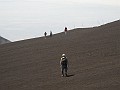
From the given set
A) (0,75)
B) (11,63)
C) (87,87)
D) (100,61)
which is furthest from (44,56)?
(87,87)

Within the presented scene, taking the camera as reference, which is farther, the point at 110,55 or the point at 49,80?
the point at 110,55

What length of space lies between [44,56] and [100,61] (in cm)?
1158

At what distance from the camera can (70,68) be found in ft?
103

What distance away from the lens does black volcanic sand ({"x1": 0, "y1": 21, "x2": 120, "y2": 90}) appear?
80.7 feet

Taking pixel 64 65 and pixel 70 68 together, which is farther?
pixel 70 68

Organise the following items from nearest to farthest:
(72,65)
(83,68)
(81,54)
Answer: (83,68) → (72,65) → (81,54)

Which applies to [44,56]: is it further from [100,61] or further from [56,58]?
[100,61]

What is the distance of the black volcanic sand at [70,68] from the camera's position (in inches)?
969

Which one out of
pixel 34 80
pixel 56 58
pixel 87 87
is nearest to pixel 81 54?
pixel 56 58

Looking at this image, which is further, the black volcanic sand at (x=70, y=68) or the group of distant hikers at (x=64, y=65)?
the group of distant hikers at (x=64, y=65)

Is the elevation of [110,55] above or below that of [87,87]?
above

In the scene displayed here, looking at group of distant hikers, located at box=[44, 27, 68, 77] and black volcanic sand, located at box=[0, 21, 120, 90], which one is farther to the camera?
group of distant hikers, located at box=[44, 27, 68, 77]

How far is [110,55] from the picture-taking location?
3391cm

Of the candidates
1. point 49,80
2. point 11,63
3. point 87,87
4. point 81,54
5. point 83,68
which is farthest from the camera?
point 11,63
